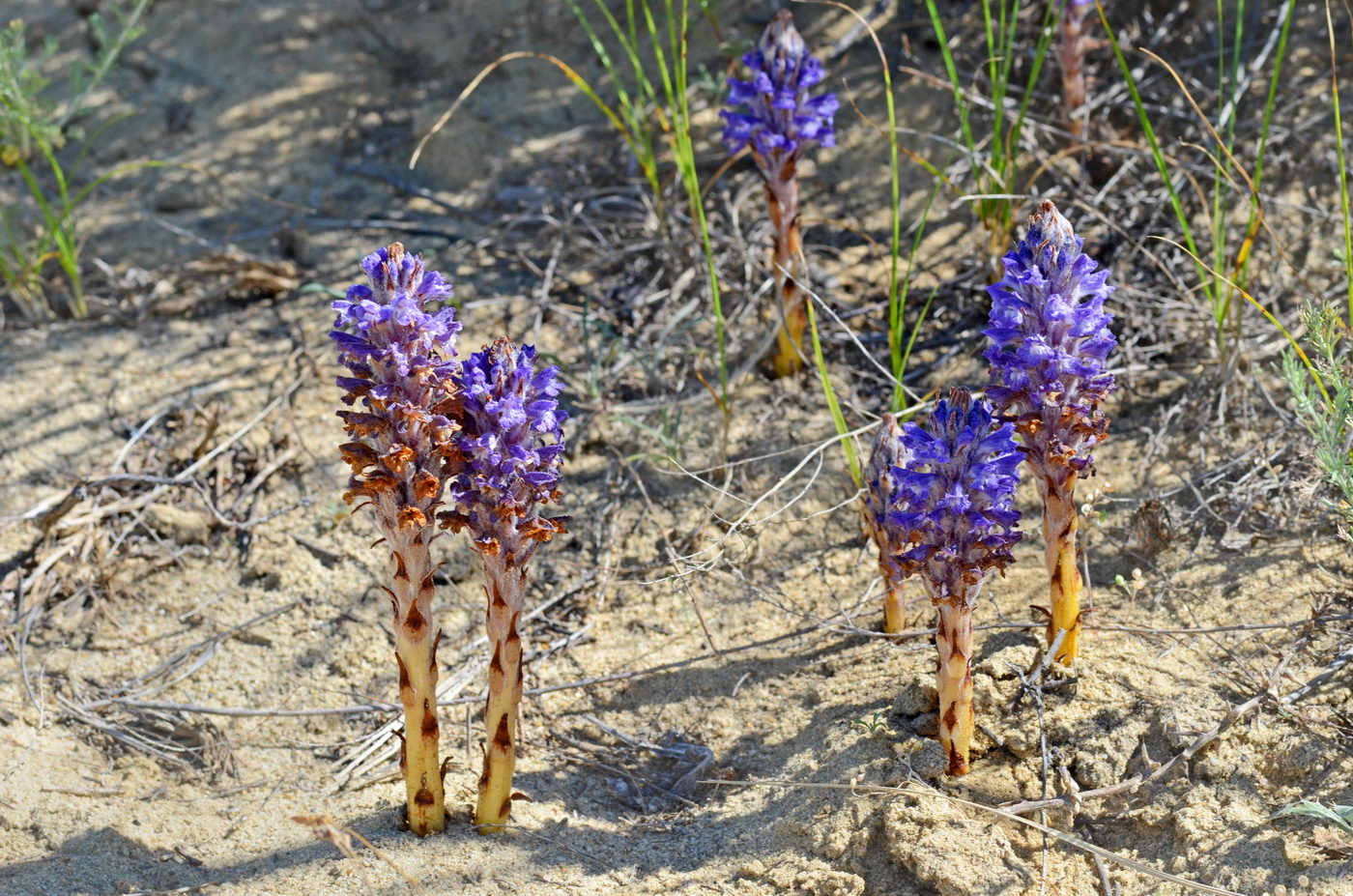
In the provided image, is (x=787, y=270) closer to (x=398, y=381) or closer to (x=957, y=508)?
(x=957, y=508)

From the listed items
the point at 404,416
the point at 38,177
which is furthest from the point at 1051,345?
the point at 38,177

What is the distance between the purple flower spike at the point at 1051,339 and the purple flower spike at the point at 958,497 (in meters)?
0.12

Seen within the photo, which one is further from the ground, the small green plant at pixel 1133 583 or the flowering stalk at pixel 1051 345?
the flowering stalk at pixel 1051 345

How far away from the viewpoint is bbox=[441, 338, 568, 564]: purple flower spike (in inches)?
107

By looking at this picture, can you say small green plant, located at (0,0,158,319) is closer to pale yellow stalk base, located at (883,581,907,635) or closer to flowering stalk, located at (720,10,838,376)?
flowering stalk, located at (720,10,838,376)

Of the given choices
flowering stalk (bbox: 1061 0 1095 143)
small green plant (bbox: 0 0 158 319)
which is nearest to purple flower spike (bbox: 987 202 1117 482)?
flowering stalk (bbox: 1061 0 1095 143)

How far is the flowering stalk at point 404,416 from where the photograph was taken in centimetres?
264

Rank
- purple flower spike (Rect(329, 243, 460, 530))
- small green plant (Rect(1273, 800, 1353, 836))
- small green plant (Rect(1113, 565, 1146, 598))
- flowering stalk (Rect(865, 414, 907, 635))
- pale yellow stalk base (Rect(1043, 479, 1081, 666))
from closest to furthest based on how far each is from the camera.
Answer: purple flower spike (Rect(329, 243, 460, 530)), small green plant (Rect(1273, 800, 1353, 836)), pale yellow stalk base (Rect(1043, 479, 1081, 666)), flowering stalk (Rect(865, 414, 907, 635)), small green plant (Rect(1113, 565, 1146, 598))

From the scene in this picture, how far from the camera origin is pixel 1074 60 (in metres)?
5.06

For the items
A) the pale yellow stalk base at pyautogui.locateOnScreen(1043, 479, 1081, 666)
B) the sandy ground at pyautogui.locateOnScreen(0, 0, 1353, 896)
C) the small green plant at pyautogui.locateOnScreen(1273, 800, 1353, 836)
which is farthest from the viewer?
the pale yellow stalk base at pyautogui.locateOnScreen(1043, 479, 1081, 666)

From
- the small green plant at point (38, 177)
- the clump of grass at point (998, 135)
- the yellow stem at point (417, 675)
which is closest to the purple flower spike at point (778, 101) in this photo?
the clump of grass at point (998, 135)

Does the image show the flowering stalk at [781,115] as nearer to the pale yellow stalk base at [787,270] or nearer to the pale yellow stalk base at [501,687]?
the pale yellow stalk base at [787,270]

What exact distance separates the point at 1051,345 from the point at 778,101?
1764mm

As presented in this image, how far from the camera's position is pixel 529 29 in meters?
6.33
